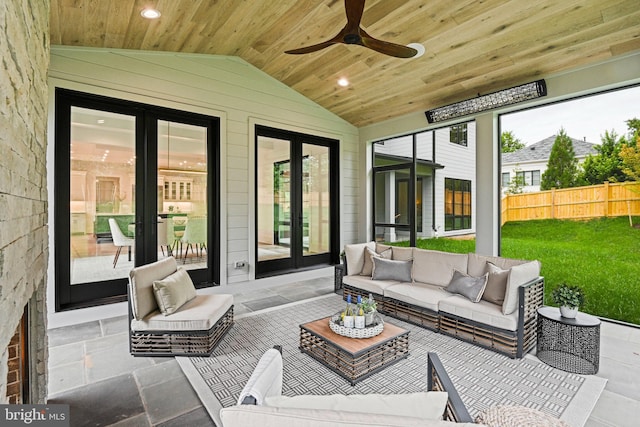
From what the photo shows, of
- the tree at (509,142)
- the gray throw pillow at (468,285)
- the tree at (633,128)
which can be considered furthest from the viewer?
the tree at (509,142)

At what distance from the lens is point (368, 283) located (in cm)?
436

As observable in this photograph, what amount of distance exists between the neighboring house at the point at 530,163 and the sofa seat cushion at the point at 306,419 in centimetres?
448

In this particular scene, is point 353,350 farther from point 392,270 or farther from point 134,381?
point 392,270

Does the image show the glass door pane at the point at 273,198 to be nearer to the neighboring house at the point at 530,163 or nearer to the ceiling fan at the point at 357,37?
the ceiling fan at the point at 357,37

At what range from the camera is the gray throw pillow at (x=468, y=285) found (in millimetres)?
3480

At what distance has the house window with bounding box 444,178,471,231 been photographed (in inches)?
209

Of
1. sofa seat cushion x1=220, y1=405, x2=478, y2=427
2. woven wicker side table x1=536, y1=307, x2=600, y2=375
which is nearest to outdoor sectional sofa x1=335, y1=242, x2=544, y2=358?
woven wicker side table x1=536, y1=307, x2=600, y2=375

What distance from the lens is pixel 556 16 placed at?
3203 millimetres

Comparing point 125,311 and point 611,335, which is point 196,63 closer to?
point 125,311

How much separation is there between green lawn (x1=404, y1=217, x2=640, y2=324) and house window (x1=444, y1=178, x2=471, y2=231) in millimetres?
731

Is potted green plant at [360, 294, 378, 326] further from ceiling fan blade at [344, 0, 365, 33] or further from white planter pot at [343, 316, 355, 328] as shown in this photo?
ceiling fan blade at [344, 0, 365, 33]

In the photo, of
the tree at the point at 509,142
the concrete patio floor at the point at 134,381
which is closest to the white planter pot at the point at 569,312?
the concrete patio floor at the point at 134,381

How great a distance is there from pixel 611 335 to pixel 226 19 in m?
5.74

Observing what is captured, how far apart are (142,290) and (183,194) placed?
2.10 m
